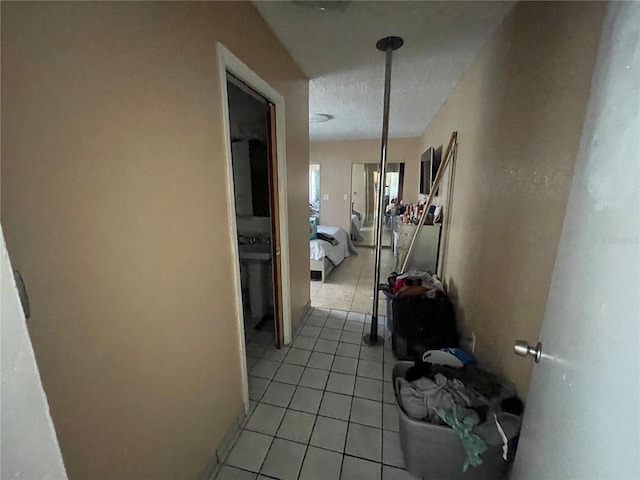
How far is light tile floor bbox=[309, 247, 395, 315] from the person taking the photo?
3061 millimetres

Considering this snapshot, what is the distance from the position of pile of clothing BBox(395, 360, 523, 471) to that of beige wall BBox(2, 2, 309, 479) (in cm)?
99

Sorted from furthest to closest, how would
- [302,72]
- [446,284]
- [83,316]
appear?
[446,284] < [302,72] < [83,316]

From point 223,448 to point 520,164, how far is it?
81.5 inches

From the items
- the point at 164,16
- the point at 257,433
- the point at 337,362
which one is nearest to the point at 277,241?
the point at 337,362

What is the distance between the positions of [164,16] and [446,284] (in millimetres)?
2683

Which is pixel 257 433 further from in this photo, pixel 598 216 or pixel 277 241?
pixel 598 216

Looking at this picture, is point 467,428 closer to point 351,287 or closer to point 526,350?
point 526,350

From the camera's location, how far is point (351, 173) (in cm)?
545

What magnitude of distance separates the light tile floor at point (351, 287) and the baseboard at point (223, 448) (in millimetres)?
1617

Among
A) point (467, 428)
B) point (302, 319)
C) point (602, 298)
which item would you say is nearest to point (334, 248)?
point (302, 319)

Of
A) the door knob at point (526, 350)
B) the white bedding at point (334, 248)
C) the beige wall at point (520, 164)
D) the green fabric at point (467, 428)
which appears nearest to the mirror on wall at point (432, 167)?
the beige wall at point (520, 164)

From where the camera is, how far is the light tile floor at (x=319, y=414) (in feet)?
4.23

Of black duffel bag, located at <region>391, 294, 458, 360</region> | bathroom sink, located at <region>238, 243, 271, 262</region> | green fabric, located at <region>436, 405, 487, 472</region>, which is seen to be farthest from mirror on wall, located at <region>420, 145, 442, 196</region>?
green fabric, located at <region>436, 405, 487, 472</region>

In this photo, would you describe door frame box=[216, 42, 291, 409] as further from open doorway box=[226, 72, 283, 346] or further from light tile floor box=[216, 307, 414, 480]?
open doorway box=[226, 72, 283, 346]
